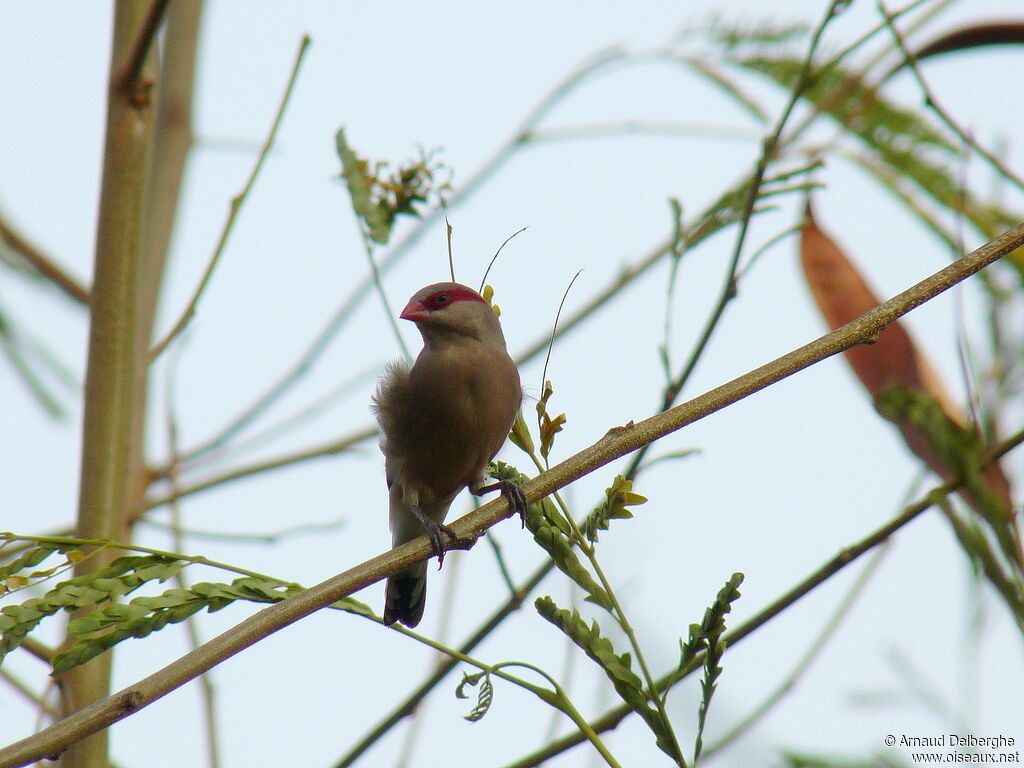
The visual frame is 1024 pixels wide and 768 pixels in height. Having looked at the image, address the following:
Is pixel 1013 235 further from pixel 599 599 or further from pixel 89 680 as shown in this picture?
pixel 89 680

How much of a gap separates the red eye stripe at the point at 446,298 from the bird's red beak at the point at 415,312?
3 centimetres

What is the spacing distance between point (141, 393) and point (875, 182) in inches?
109

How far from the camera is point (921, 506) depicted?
2881 millimetres

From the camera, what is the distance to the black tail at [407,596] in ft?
18.5

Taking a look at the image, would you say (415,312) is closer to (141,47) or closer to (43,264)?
(43,264)

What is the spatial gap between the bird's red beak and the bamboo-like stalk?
1.73 meters

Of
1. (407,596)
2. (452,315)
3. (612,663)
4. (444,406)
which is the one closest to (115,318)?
(444,406)

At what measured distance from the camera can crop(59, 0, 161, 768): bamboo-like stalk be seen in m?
3.30

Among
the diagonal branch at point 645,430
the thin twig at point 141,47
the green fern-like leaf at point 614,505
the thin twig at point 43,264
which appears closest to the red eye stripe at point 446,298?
the thin twig at point 43,264

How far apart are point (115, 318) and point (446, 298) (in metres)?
2.17

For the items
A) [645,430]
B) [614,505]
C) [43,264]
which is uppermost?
[43,264]

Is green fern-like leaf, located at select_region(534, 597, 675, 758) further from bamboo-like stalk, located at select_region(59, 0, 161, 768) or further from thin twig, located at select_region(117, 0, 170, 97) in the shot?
thin twig, located at select_region(117, 0, 170, 97)

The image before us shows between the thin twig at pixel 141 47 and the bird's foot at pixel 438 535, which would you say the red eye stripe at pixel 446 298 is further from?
the thin twig at pixel 141 47

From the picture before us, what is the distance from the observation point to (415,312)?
211 inches
